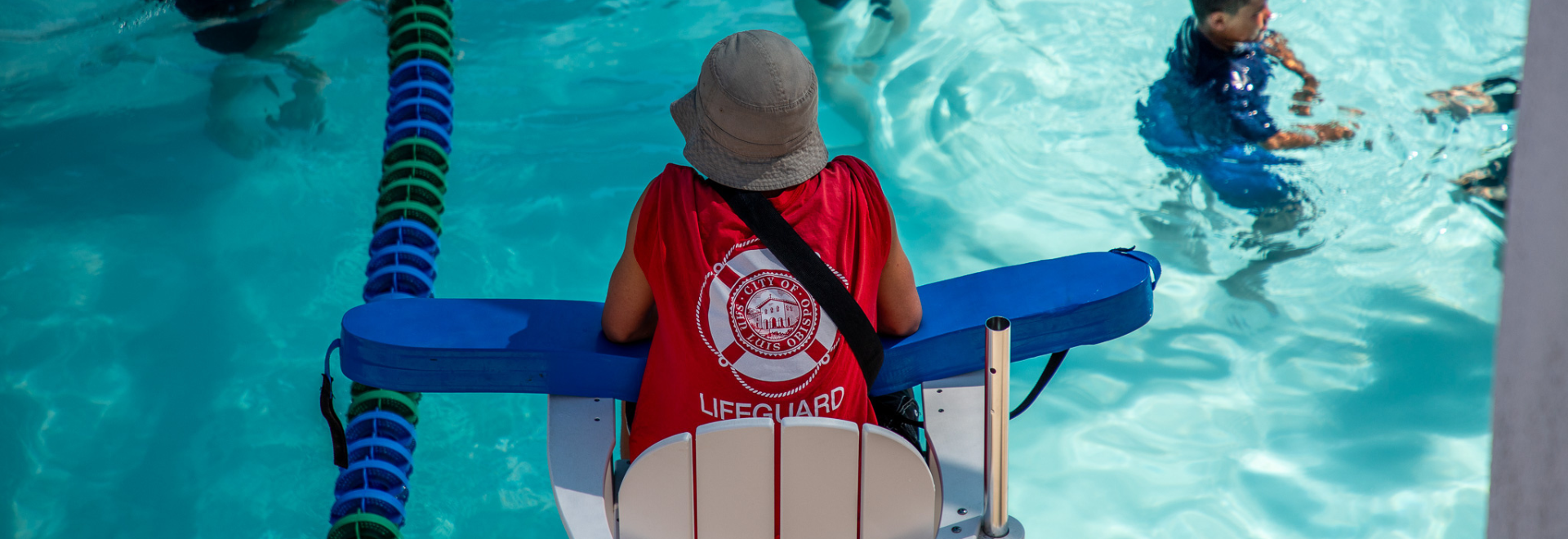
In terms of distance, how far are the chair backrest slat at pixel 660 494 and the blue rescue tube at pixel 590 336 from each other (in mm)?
322

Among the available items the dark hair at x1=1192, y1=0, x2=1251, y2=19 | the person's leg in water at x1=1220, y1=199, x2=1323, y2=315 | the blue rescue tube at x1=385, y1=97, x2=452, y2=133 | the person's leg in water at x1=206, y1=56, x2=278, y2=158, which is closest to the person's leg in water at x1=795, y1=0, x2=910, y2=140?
the dark hair at x1=1192, y1=0, x2=1251, y2=19

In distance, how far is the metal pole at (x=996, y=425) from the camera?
4.71 feet

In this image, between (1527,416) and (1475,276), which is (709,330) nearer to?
(1527,416)

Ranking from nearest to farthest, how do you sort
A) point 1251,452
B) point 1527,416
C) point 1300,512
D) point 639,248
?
1. point 1527,416
2. point 639,248
3. point 1300,512
4. point 1251,452

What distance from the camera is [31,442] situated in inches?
141

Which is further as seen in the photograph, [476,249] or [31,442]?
[476,249]

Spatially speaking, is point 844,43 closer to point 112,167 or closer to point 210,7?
point 210,7

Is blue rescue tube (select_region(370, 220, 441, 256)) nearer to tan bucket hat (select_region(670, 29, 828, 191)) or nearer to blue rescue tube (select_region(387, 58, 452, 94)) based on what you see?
Answer: blue rescue tube (select_region(387, 58, 452, 94))

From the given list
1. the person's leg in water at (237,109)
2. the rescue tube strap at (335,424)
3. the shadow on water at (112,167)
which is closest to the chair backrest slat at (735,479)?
the rescue tube strap at (335,424)

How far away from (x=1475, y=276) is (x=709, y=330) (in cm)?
355

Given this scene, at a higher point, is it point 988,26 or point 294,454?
point 988,26

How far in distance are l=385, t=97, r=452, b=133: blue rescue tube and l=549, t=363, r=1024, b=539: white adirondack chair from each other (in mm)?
1645

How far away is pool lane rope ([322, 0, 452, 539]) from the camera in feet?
8.16

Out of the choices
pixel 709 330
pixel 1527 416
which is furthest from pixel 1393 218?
pixel 1527 416
